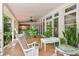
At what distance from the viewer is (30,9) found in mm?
3676

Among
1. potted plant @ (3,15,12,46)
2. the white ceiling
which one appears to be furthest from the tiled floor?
the white ceiling

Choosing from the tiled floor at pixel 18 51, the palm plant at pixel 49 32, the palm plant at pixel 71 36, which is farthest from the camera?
the palm plant at pixel 49 32

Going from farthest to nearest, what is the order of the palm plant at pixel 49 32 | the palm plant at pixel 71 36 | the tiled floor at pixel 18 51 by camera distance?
the palm plant at pixel 49 32
the tiled floor at pixel 18 51
the palm plant at pixel 71 36

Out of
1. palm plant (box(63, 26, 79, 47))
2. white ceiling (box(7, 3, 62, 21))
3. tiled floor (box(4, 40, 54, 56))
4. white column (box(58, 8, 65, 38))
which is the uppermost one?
white ceiling (box(7, 3, 62, 21))

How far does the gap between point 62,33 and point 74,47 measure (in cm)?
44

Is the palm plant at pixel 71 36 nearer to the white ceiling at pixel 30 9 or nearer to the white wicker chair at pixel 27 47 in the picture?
the white ceiling at pixel 30 9

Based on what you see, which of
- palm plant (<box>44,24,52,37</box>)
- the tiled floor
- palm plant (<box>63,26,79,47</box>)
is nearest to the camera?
palm plant (<box>63,26,79,47</box>)

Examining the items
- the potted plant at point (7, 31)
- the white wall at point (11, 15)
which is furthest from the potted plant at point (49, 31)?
the potted plant at point (7, 31)

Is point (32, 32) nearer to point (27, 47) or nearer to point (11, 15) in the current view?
point (27, 47)

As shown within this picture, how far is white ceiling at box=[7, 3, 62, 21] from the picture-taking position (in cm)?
358

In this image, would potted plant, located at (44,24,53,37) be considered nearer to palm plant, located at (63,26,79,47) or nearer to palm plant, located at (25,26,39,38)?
palm plant, located at (25,26,39,38)

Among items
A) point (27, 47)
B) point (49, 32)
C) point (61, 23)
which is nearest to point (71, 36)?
point (61, 23)

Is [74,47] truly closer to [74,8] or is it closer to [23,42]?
[74,8]

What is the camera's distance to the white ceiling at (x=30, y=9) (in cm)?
358
